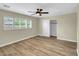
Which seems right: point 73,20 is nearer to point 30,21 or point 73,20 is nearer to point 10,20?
point 30,21

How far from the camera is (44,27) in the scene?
32.9 ft

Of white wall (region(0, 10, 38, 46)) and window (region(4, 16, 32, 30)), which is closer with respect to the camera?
white wall (region(0, 10, 38, 46))

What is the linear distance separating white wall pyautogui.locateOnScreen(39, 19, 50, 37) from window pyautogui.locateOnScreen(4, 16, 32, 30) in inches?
66.1

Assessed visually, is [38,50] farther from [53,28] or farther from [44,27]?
[53,28]

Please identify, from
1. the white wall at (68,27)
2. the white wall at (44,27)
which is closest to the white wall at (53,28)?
the white wall at (44,27)

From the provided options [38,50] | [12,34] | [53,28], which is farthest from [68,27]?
[12,34]

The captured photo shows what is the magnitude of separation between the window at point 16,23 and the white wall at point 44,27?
5.51 feet

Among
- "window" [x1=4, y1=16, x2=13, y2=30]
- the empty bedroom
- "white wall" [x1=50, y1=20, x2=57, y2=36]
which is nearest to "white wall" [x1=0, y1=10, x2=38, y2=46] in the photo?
the empty bedroom

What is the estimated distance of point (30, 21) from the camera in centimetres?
900

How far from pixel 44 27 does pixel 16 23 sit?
151 inches

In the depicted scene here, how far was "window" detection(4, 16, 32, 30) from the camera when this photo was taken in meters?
5.99

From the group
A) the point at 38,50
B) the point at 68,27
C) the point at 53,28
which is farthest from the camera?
the point at 53,28

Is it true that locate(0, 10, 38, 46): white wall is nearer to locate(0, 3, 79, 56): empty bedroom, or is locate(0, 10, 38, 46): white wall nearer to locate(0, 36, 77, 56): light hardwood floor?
locate(0, 3, 79, 56): empty bedroom

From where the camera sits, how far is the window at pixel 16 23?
5.99 meters
